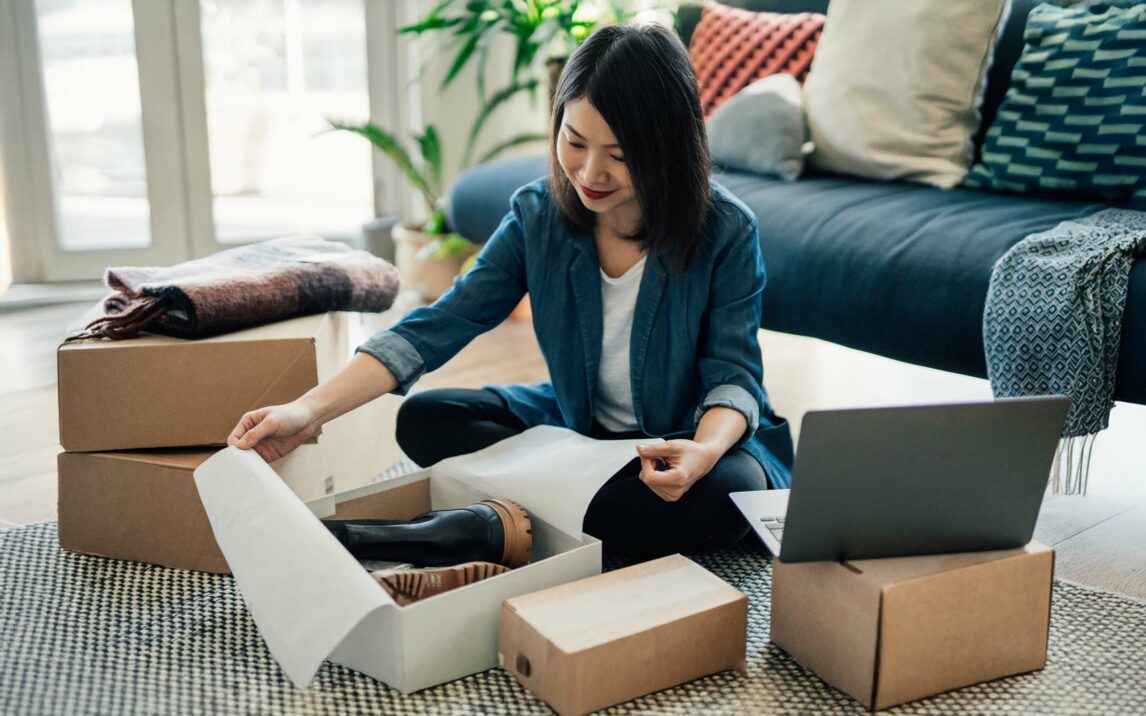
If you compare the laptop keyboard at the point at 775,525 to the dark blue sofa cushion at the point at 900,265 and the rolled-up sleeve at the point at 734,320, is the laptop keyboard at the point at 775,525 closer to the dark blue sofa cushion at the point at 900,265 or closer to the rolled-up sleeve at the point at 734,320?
the rolled-up sleeve at the point at 734,320

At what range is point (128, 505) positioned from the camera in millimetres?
1441

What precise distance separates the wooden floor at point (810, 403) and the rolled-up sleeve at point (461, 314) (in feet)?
1.20

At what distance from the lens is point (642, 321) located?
1457 millimetres

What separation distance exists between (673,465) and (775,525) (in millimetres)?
128

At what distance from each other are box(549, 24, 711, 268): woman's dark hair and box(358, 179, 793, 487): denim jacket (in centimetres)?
6

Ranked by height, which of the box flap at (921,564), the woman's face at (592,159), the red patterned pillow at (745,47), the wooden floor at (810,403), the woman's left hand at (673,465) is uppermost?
the red patterned pillow at (745,47)

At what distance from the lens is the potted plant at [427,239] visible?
9.59 feet

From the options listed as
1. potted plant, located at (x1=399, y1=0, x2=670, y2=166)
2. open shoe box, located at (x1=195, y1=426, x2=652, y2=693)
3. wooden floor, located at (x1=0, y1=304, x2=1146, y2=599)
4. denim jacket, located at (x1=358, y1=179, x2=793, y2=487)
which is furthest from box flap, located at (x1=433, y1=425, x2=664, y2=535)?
potted plant, located at (x1=399, y1=0, x2=670, y2=166)

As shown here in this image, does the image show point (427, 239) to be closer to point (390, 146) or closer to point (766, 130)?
point (390, 146)

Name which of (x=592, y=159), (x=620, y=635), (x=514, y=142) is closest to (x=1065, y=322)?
(x=592, y=159)

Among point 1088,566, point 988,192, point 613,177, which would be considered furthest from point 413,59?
point 1088,566

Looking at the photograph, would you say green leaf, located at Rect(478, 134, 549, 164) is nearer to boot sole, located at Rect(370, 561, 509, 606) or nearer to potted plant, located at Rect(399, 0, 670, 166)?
potted plant, located at Rect(399, 0, 670, 166)

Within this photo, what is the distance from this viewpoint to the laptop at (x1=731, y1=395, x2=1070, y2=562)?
106cm

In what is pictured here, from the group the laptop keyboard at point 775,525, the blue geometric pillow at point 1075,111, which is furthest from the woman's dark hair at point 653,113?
the blue geometric pillow at point 1075,111
